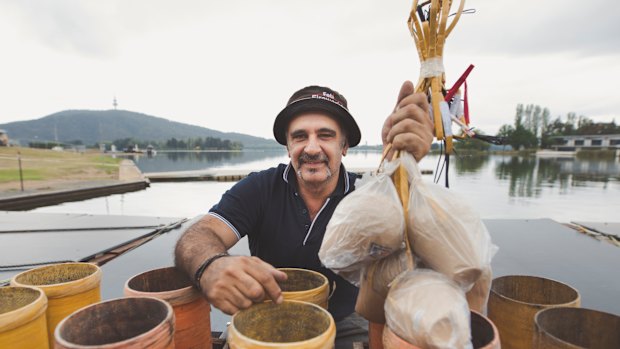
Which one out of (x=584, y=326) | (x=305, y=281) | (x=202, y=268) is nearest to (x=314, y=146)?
(x=305, y=281)

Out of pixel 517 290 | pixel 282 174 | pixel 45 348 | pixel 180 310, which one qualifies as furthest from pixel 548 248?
pixel 45 348

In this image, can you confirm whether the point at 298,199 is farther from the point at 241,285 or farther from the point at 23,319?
the point at 23,319

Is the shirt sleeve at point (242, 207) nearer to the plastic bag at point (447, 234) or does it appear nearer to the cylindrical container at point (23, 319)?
the cylindrical container at point (23, 319)

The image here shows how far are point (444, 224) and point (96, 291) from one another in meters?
1.45

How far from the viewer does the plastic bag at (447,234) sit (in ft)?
3.10

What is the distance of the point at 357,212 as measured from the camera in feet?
3.37

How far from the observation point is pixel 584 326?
1.14 metres

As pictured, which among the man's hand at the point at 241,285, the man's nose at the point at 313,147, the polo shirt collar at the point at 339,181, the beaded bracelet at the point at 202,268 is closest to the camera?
the man's hand at the point at 241,285

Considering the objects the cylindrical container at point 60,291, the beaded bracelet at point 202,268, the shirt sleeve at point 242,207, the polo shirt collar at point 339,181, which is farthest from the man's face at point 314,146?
the cylindrical container at point 60,291

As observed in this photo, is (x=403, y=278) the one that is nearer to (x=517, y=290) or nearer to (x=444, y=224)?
(x=444, y=224)

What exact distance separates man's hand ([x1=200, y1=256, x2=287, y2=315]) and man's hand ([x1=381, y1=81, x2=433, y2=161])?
68cm

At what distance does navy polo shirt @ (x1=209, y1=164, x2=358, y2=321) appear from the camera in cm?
239

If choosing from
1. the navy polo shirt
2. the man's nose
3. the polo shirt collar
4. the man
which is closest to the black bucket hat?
the man

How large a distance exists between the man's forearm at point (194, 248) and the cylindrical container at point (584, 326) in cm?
137
